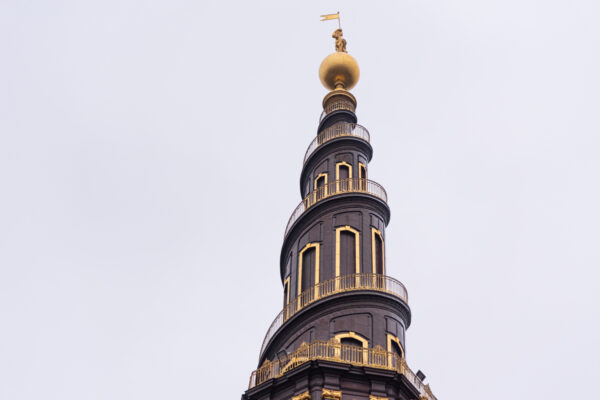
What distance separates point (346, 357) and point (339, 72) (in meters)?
25.7

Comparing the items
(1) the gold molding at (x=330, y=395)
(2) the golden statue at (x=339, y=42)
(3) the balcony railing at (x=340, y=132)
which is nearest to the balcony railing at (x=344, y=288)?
(1) the gold molding at (x=330, y=395)

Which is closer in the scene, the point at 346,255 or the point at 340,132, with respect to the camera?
the point at 346,255

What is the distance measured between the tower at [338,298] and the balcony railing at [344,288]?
52 millimetres

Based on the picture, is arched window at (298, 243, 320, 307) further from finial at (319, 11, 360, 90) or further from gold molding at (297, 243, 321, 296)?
finial at (319, 11, 360, 90)

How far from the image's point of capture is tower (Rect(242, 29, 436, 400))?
148 ft

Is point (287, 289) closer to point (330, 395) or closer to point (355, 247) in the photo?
point (355, 247)

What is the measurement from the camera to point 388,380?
4506 cm

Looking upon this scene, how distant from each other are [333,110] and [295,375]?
74.4 feet

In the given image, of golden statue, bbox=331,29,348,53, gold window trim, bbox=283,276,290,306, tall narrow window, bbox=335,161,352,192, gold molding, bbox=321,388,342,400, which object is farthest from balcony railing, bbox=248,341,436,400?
golden statue, bbox=331,29,348,53

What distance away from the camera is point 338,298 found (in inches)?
1903

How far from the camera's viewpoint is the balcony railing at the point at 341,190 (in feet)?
178

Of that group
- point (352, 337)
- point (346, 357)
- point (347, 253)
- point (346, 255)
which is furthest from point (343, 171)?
point (346, 357)

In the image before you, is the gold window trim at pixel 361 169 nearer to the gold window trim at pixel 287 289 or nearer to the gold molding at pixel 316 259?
the gold molding at pixel 316 259

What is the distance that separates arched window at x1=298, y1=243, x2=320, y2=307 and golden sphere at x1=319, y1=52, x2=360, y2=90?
55.5 ft
